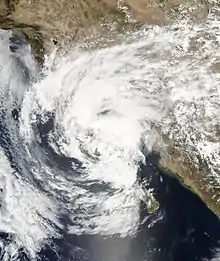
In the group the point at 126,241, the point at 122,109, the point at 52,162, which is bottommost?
the point at 126,241

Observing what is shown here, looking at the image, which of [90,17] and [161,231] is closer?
[90,17]

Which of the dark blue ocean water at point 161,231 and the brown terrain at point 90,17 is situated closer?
the brown terrain at point 90,17

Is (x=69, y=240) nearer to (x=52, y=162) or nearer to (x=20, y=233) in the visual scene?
(x=20, y=233)

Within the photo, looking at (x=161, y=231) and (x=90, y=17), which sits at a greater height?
(x=90, y=17)

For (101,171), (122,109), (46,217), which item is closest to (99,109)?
(122,109)

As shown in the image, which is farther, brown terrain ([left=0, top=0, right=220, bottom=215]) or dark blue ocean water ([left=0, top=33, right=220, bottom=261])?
dark blue ocean water ([left=0, top=33, right=220, bottom=261])

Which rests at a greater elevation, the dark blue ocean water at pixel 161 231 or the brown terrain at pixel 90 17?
the brown terrain at pixel 90 17

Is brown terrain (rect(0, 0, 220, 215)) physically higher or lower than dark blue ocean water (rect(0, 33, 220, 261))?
higher

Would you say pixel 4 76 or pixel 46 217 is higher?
pixel 4 76
